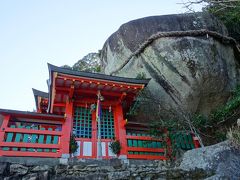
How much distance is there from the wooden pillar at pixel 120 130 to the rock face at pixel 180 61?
2.13 metres

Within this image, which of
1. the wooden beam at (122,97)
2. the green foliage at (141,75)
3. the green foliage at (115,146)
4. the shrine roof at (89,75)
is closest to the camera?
the shrine roof at (89,75)

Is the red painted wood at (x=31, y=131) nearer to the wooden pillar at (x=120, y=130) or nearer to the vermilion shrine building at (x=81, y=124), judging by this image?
the vermilion shrine building at (x=81, y=124)

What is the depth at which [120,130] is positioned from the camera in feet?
28.3

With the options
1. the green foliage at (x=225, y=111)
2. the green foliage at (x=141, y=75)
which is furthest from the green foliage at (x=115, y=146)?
the green foliage at (x=225, y=111)

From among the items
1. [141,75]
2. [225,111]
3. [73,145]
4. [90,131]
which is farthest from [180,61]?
[73,145]

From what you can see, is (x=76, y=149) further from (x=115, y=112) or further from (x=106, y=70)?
(x=106, y=70)

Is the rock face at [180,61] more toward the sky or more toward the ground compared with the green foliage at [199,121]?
more toward the sky

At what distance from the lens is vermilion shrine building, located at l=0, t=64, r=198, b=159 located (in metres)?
7.28

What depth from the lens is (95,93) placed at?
903cm

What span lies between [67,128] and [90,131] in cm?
104

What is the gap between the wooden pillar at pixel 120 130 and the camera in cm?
807

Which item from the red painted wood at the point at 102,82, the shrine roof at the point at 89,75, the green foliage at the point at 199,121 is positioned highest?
the shrine roof at the point at 89,75

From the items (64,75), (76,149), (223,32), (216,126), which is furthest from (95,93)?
(223,32)

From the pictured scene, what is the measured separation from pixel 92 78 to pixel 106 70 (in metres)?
5.54
